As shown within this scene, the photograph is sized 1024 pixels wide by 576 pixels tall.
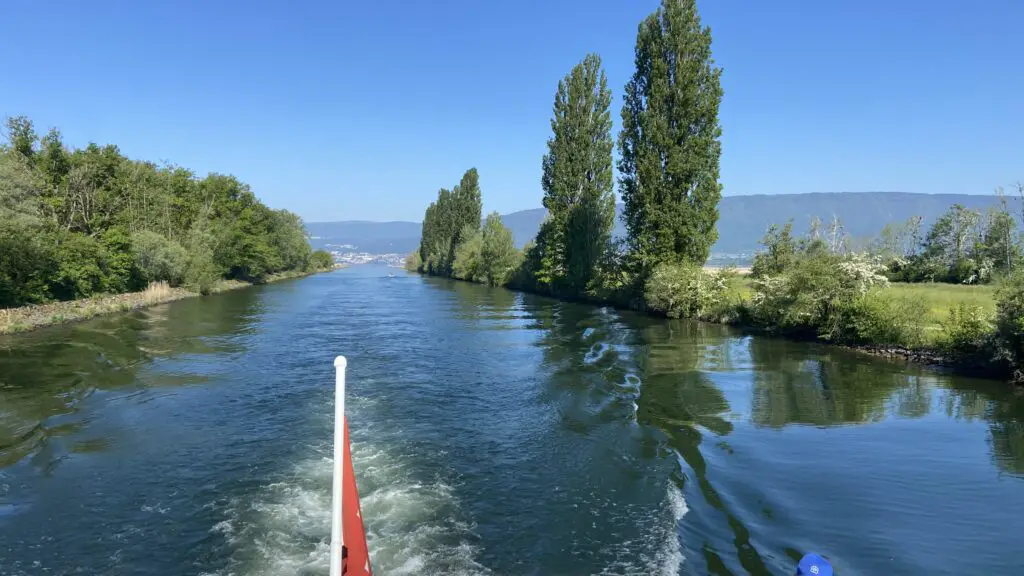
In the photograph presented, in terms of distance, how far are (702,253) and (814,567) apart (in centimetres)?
3489

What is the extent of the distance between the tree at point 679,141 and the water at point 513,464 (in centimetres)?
1581

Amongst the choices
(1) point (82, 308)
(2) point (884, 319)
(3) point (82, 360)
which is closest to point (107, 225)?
(1) point (82, 308)

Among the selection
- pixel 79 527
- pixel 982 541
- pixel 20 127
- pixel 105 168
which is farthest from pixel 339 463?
pixel 105 168

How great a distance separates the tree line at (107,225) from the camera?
30.9 m

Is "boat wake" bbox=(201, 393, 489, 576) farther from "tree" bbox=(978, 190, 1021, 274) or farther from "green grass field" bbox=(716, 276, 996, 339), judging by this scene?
"tree" bbox=(978, 190, 1021, 274)

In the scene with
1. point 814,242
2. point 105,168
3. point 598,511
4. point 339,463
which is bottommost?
point 598,511

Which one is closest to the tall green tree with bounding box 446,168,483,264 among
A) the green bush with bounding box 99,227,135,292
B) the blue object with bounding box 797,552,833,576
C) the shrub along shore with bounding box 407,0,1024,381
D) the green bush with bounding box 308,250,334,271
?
the shrub along shore with bounding box 407,0,1024,381

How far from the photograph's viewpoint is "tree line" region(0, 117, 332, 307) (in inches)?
1217

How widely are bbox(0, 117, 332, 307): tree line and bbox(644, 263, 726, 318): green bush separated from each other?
3519 cm

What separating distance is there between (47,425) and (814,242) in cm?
3924

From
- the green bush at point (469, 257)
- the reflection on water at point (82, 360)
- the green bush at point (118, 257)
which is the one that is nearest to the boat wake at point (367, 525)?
the reflection on water at point (82, 360)

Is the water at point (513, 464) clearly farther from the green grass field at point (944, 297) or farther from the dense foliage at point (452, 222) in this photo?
the dense foliage at point (452, 222)

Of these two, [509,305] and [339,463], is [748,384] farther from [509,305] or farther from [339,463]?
[509,305]

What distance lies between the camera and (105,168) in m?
47.9
